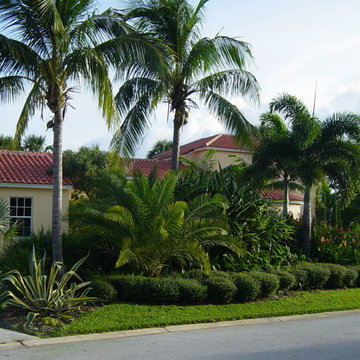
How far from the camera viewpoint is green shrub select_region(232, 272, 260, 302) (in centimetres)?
1236

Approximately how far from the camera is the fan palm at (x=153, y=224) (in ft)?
41.1

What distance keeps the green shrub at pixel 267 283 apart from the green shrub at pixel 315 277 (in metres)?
1.79

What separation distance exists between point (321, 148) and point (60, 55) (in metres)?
9.70

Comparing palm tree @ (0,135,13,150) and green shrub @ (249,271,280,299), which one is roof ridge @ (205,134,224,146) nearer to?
palm tree @ (0,135,13,150)

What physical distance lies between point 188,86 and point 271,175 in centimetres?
429

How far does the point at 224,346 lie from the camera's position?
8.56 metres

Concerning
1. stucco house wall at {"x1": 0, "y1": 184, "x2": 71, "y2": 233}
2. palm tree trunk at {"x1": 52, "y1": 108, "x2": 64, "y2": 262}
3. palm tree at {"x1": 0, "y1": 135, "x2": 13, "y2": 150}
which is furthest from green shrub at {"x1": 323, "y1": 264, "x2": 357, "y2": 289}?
palm tree at {"x1": 0, "y1": 135, "x2": 13, "y2": 150}

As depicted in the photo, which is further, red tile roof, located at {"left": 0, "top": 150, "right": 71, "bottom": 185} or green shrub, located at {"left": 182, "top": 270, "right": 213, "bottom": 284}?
red tile roof, located at {"left": 0, "top": 150, "right": 71, "bottom": 185}

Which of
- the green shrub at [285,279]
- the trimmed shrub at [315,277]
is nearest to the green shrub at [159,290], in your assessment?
the green shrub at [285,279]

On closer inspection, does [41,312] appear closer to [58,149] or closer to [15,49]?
[58,149]

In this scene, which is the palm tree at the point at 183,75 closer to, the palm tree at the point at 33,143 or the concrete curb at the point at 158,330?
the concrete curb at the point at 158,330

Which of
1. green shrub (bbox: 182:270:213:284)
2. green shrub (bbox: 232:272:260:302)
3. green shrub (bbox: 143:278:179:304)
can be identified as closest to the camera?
green shrub (bbox: 143:278:179:304)

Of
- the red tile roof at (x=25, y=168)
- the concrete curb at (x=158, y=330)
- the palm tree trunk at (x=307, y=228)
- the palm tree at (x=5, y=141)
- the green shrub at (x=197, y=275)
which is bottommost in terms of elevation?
the concrete curb at (x=158, y=330)

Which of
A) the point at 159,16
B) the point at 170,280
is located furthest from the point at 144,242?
the point at 159,16
